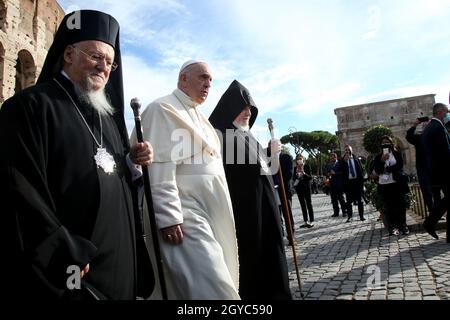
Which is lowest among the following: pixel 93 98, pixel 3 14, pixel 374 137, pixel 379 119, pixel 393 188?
pixel 393 188

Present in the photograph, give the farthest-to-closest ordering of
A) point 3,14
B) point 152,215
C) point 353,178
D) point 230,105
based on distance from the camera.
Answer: point 3,14
point 353,178
point 230,105
point 152,215

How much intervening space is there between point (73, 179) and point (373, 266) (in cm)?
454

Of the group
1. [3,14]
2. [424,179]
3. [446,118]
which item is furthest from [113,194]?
[3,14]

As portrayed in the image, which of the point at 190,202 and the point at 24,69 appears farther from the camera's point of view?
the point at 24,69

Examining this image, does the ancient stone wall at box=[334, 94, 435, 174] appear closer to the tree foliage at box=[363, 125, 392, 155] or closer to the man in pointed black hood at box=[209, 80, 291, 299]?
the tree foliage at box=[363, 125, 392, 155]

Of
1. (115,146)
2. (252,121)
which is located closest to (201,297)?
(115,146)

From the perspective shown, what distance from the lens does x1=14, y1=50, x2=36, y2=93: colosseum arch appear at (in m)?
28.0

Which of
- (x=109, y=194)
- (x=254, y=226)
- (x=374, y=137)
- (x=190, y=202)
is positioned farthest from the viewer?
(x=374, y=137)

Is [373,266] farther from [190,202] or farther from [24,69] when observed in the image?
[24,69]

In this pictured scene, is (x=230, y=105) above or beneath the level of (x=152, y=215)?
above

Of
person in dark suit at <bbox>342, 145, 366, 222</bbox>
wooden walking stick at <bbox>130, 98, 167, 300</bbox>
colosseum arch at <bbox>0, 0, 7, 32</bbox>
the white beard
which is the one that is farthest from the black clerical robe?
colosseum arch at <bbox>0, 0, 7, 32</bbox>

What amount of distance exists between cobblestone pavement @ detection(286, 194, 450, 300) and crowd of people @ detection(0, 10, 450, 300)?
1.19 m

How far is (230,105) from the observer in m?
4.09

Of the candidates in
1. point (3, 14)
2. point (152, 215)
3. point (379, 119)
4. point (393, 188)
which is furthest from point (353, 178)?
point (379, 119)
